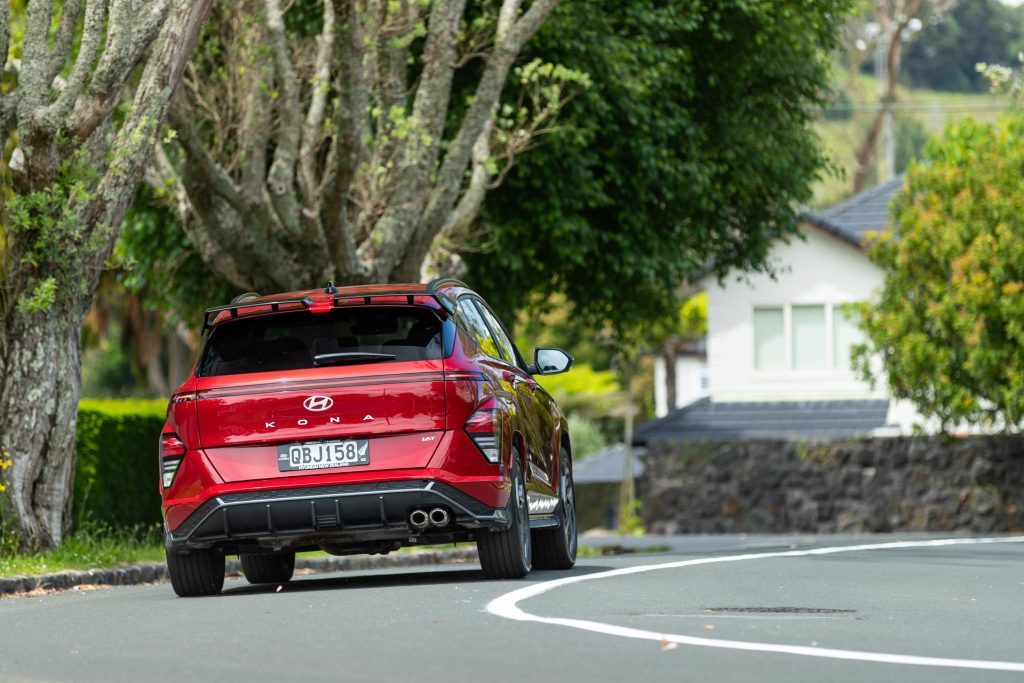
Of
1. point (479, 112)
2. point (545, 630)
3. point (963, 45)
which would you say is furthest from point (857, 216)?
point (963, 45)

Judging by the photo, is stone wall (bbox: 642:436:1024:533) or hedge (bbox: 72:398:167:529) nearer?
hedge (bbox: 72:398:167:529)

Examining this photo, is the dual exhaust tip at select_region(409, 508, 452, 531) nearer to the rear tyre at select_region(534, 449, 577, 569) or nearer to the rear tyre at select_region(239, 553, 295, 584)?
the rear tyre at select_region(534, 449, 577, 569)

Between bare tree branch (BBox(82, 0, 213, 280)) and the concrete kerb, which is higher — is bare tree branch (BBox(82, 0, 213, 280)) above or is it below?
above

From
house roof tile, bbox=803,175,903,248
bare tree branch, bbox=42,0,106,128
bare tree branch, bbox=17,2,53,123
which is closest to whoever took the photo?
bare tree branch, bbox=42,0,106,128

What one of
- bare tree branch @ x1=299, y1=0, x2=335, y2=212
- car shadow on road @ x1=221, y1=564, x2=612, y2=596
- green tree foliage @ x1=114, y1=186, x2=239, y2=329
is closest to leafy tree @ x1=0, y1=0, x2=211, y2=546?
car shadow on road @ x1=221, y1=564, x2=612, y2=596

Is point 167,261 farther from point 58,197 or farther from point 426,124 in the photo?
point 58,197

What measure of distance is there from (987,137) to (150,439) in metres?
18.9

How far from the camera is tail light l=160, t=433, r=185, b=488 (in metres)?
11.5

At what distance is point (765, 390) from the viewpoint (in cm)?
4675

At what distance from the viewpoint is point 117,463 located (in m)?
18.3

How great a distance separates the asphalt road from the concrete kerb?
27 centimetres

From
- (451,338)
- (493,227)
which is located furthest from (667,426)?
(451,338)

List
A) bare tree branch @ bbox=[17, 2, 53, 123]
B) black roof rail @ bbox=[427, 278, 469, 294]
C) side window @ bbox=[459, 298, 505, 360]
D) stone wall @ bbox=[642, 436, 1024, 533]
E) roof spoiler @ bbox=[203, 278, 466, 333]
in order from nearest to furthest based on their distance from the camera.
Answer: roof spoiler @ bbox=[203, 278, 466, 333] → black roof rail @ bbox=[427, 278, 469, 294] → side window @ bbox=[459, 298, 505, 360] → bare tree branch @ bbox=[17, 2, 53, 123] → stone wall @ bbox=[642, 436, 1024, 533]

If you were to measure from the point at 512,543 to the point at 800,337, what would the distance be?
3594 cm
